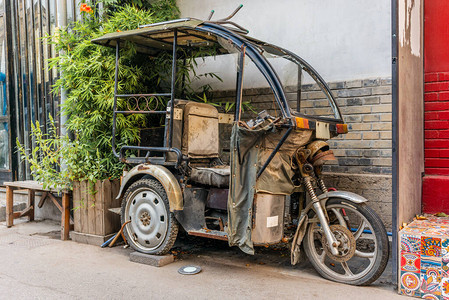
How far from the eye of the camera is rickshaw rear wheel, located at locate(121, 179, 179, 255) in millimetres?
4840

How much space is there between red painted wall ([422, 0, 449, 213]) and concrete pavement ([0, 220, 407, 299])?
57.6 inches

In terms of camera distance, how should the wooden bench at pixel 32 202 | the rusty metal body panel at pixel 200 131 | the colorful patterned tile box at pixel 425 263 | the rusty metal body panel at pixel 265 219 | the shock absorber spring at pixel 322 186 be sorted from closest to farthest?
the colorful patterned tile box at pixel 425 263
the rusty metal body panel at pixel 265 219
the shock absorber spring at pixel 322 186
the rusty metal body panel at pixel 200 131
the wooden bench at pixel 32 202

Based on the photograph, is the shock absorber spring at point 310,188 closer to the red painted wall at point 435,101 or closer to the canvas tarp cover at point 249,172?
the canvas tarp cover at point 249,172

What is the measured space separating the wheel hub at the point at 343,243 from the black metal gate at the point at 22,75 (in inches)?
225

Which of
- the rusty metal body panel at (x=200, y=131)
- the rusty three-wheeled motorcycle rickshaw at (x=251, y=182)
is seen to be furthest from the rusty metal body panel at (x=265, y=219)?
the rusty metal body panel at (x=200, y=131)

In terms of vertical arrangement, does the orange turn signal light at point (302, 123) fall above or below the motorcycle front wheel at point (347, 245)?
above

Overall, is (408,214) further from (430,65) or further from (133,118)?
(133,118)

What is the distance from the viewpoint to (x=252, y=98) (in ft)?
20.8

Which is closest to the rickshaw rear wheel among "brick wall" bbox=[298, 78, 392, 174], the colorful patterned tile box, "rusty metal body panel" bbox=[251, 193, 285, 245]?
"rusty metal body panel" bbox=[251, 193, 285, 245]

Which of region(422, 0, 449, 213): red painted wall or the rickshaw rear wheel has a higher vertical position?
region(422, 0, 449, 213): red painted wall

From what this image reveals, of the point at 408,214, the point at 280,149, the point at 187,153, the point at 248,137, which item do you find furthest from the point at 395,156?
the point at 187,153

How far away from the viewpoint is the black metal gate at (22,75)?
7.89 meters

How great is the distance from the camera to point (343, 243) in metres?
4.15

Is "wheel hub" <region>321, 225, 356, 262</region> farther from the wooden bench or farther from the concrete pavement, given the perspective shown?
the wooden bench
